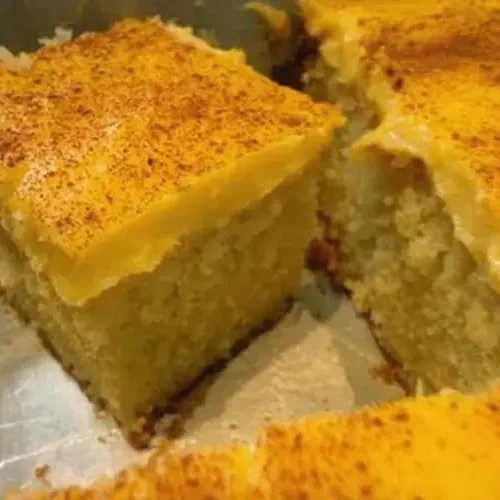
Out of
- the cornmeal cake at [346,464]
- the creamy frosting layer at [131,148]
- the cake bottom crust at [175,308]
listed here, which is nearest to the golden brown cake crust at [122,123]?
the creamy frosting layer at [131,148]

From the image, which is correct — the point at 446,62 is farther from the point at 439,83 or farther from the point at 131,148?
the point at 131,148

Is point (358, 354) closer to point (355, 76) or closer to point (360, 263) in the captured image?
point (360, 263)

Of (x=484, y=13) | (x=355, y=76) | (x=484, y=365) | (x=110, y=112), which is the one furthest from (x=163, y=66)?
(x=484, y=365)

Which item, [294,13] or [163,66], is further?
[294,13]

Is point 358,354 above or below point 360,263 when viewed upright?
below

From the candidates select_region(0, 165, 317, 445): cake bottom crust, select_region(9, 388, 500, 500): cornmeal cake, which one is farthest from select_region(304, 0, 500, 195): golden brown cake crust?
select_region(9, 388, 500, 500): cornmeal cake

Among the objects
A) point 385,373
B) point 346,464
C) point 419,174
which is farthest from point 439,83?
point 346,464

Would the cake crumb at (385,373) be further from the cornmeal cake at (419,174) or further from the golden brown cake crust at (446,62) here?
the golden brown cake crust at (446,62)
